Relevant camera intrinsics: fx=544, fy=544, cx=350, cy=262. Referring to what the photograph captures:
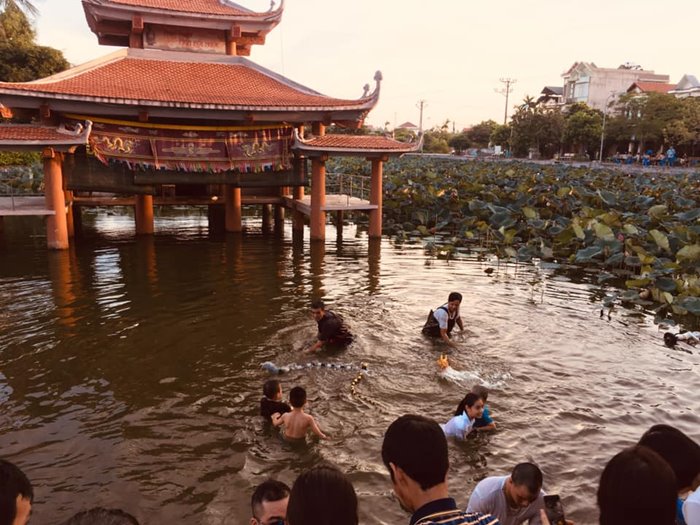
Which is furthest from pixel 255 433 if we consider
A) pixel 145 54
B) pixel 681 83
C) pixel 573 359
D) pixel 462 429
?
pixel 681 83

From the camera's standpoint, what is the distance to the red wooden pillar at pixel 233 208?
19.6 m

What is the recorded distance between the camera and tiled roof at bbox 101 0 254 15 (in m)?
18.4

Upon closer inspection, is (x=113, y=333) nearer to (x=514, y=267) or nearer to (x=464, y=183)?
(x=514, y=267)

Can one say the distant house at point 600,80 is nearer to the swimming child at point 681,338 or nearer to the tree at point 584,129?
the tree at point 584,129

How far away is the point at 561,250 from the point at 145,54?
15359mm

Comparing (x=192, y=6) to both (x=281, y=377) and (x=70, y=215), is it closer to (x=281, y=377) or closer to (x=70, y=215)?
(x=70, y=215)

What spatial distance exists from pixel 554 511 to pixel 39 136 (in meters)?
15.6

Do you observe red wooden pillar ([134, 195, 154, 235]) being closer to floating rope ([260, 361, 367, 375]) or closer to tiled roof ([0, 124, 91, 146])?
tiled roof ([0, 124, 91, 146])

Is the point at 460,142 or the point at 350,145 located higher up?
the point at 460,142

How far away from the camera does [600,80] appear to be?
293ft

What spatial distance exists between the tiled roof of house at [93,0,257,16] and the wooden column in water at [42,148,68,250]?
600 cm

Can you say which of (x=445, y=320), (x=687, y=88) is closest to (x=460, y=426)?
(x=445, y=320)

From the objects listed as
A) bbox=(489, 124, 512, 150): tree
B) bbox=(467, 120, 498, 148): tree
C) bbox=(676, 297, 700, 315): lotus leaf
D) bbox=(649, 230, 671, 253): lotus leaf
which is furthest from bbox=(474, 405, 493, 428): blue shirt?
bbox=(467, 120, 498, 148): tree

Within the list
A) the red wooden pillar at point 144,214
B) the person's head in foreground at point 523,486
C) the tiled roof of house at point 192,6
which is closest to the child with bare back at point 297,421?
the person's head in foreground at point 523,486
